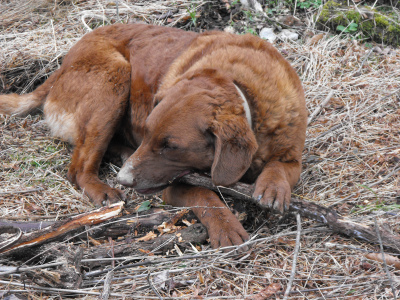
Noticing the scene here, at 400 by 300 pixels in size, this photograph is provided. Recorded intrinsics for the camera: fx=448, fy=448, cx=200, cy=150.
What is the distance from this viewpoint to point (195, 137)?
314 centimetres

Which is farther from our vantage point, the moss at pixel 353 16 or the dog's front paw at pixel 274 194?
the moss at pixel 353 16

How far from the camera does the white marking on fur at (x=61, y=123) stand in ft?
15.2

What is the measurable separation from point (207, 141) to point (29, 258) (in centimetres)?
140

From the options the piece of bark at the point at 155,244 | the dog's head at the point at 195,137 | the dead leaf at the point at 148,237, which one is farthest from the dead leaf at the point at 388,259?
the dead leaf at the point at 148,237

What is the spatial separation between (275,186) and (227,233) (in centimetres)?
50

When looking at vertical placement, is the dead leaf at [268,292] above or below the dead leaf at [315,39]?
above

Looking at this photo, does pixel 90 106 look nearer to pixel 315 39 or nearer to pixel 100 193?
pixel 100 193

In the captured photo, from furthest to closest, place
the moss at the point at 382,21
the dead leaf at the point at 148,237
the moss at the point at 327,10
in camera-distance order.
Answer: the moss at the point at 327,10, the moss at the point at 382,21, the dead leaf at the point at 148,237

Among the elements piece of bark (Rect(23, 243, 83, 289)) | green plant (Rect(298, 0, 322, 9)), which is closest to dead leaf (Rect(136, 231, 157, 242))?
piece of bark (Rect(23, 243, 83, 289))

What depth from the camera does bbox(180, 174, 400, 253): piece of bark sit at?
9.38 feet

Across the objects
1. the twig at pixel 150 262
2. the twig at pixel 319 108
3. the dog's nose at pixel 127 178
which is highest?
the dog's nose at pixel 127 178

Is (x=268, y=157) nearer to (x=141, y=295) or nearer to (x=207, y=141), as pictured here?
(x=207, y=141)

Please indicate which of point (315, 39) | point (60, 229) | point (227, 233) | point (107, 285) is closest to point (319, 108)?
point (315, 39)

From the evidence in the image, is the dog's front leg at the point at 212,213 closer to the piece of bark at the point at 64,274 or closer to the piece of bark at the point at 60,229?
the piece of bark at the point at 60,229
